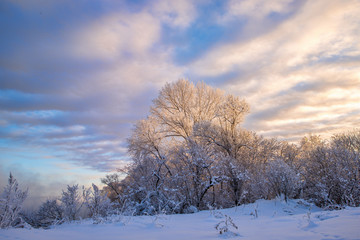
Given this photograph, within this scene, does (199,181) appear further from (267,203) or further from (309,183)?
(309,183)

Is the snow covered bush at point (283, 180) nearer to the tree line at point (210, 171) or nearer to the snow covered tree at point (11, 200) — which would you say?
the tree line at point (210, 171)

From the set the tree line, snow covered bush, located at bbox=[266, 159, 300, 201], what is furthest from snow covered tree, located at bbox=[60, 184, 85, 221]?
snow covered bush, located at bbox=[266, 159, 300, 201]

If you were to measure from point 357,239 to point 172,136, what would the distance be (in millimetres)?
20521

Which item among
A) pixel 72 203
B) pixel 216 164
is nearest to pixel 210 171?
pixel 216 164

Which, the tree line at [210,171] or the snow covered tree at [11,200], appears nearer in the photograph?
the snow covered tree at [11,200]

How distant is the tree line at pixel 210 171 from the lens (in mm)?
10312

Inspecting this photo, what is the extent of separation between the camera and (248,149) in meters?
19.9

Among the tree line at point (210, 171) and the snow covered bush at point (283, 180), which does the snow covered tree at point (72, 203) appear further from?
the snow covered bush at point (283, 180)

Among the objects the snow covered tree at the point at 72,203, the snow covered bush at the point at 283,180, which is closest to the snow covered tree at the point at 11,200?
the snow covered tree at the point at 72,203

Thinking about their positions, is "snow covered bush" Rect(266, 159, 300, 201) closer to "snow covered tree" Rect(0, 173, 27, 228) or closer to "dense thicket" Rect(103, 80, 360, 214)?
"dense thicket" Rect(103, 80, 360, 214)

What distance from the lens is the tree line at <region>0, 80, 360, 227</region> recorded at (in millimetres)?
10312

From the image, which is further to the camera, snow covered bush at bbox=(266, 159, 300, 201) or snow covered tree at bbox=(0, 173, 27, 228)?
snow covered bush at bbox=(266, 159, 300, 201)

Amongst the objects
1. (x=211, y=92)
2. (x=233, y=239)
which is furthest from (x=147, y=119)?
(x=233, y=239)

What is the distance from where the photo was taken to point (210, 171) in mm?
12891
